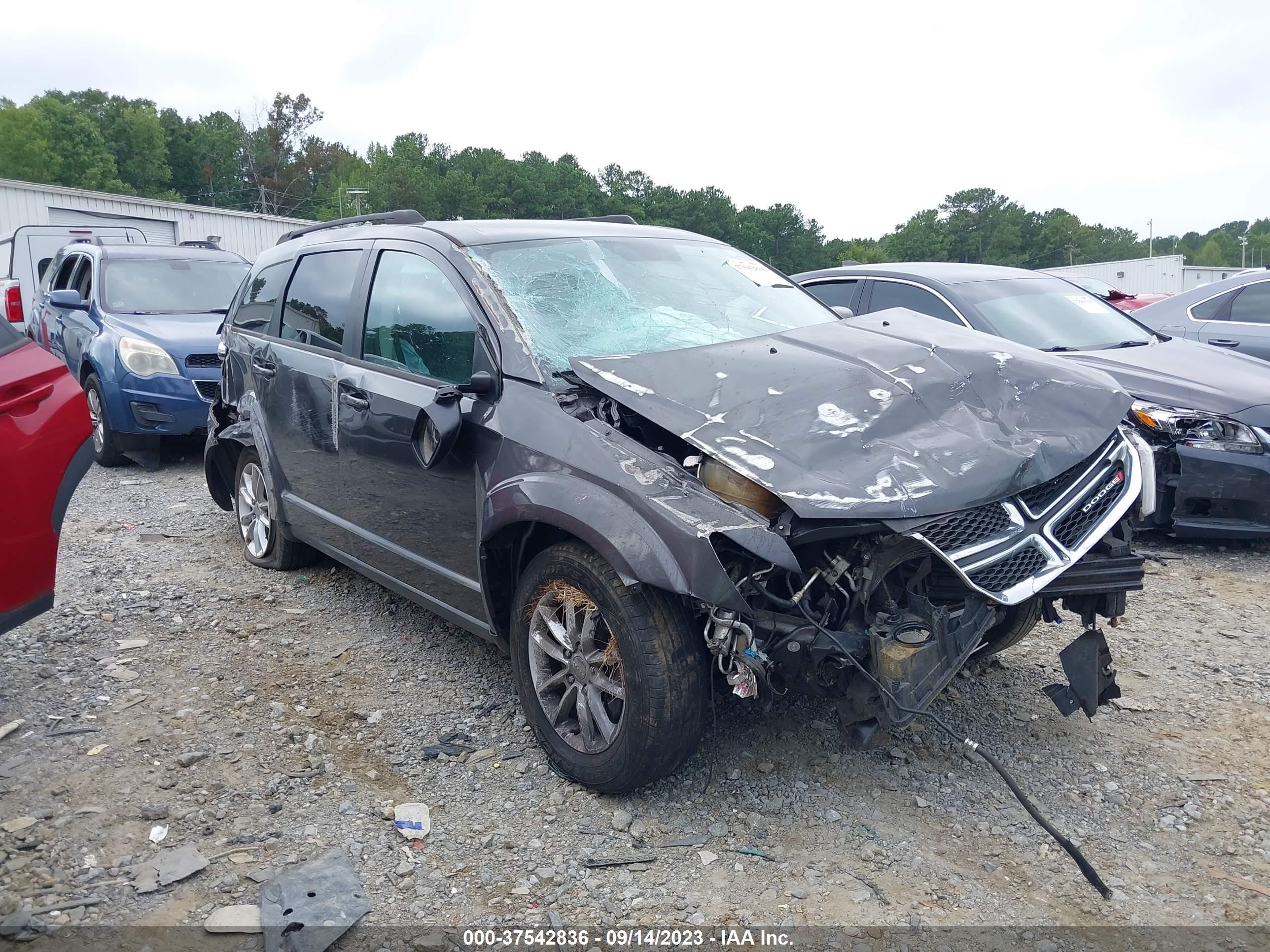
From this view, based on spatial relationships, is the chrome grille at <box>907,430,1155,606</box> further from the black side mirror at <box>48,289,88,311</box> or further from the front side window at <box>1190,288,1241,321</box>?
the black side mirror at <box>48,289,88,311</box>

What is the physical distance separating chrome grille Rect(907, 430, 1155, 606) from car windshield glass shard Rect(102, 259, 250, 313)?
8.06 m

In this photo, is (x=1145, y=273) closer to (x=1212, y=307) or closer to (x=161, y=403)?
(x=1212, y=307)

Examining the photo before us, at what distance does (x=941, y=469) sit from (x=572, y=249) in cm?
195

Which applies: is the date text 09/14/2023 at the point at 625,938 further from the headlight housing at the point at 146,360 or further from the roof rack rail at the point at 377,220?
the headlight housing at the point at 146,360

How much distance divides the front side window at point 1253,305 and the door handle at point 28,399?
8.06 m

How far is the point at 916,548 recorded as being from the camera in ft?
8.93

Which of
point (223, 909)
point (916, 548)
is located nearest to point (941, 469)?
point (916, 548)

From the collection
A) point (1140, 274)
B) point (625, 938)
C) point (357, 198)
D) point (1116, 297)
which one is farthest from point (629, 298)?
point (357, 198)

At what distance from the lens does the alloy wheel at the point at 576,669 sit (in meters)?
3.09

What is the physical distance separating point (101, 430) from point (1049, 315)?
7.72 metres

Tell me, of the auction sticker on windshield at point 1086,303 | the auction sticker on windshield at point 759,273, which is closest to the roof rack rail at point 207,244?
the auction sticker on windshield at point 759,273

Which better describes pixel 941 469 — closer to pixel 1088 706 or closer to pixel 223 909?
pixel 1088 706

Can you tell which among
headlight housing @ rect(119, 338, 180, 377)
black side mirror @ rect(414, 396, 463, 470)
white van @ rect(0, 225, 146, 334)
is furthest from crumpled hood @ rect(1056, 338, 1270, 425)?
white van @ rect(0, 225, 146, 334)

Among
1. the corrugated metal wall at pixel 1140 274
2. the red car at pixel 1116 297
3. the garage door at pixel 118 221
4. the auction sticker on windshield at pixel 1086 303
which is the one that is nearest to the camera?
the auction sticker on windshield at pixel 1086 303
